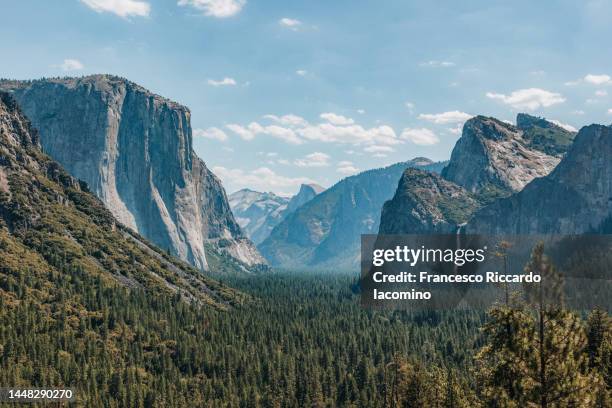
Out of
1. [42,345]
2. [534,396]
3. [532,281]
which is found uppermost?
[532,281]

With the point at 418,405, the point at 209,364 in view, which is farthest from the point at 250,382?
the point at 418,405

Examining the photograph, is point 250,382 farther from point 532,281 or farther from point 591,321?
point 532,281

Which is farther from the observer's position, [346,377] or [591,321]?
[346,377]

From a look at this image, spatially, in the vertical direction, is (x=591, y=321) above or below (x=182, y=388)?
above

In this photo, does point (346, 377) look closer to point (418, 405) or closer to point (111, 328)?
point (111, 328)

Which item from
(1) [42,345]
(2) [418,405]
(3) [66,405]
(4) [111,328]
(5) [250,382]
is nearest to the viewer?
(2) [418,405]

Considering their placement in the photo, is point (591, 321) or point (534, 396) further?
point (591, 321)

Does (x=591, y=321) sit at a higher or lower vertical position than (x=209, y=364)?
higher

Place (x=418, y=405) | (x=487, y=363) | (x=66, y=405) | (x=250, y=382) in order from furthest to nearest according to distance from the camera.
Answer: (x=250, y=382) → (x=66, y=405) → (x=418, y=405) → (x=487, y=363)

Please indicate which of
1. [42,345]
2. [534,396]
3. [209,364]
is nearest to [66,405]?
[42,345]
